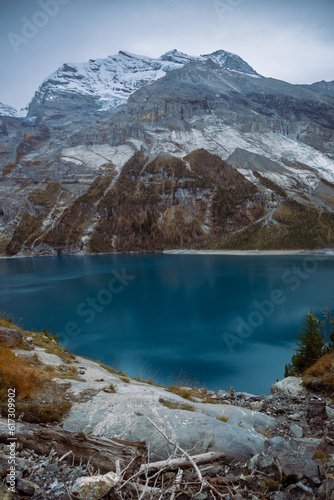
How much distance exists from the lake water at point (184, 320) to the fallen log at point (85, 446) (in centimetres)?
1432

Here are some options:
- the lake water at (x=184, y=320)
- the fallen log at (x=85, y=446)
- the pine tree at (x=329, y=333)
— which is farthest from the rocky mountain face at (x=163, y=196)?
the fallen log at (x=85, y=446)

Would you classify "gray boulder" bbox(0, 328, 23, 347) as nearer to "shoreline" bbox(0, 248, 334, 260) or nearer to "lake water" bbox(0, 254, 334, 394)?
"lake water" bbox(0, 254, 334, 394)

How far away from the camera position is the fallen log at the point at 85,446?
13.6ft

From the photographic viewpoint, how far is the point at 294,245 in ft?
401

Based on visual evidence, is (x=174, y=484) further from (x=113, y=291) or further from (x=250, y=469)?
(x=113, y=291)

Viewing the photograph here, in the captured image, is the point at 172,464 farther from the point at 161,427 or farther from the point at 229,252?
the point at 229,252

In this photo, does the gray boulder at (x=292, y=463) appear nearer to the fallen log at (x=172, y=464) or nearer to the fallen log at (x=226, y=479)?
the fallen log at (x=226, y=479)

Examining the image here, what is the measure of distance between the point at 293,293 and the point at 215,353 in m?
26.2

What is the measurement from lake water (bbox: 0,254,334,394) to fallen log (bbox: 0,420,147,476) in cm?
1432

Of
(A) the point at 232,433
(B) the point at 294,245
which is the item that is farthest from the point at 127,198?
(A) the point at 232,433

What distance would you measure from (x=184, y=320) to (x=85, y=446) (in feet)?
98.4

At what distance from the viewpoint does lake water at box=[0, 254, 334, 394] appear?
2089 centimetres

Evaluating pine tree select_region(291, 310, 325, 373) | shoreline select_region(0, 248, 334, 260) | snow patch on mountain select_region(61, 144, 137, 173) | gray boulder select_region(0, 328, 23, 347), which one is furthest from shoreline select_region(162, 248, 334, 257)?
gray boulder select_region(0, 328, 23, 347)

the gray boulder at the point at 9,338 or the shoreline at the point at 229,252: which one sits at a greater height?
the shoreline at the point at 229,252
